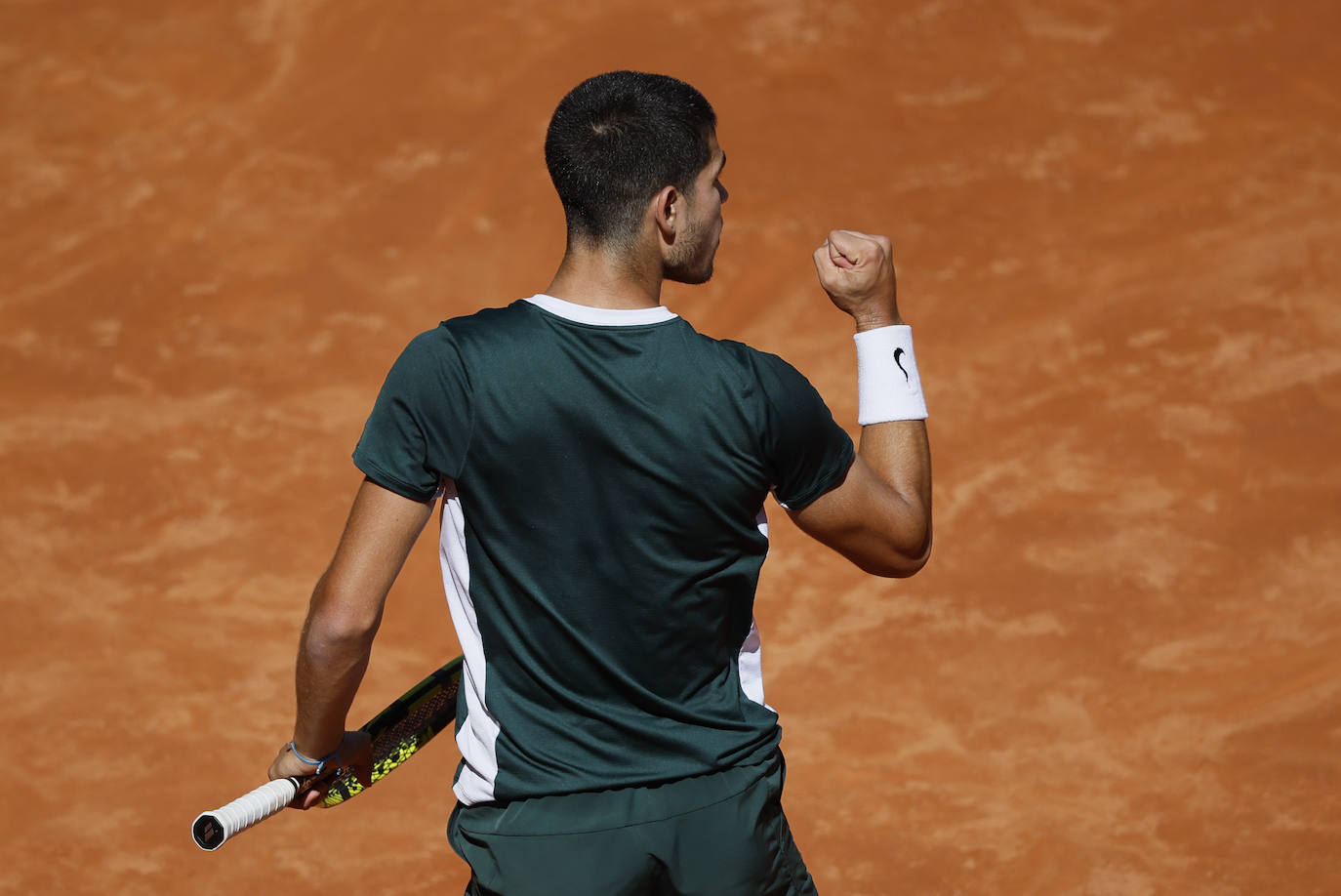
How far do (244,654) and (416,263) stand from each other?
268cm

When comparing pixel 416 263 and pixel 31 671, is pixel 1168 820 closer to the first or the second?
pixel 31 671

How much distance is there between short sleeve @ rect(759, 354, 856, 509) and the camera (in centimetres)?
185

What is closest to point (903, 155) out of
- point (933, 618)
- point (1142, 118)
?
point (1142, 118)

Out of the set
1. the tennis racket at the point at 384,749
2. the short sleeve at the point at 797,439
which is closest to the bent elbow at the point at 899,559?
the short sleeve at the point at 797,439

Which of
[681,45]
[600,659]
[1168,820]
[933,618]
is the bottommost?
[1168,820]

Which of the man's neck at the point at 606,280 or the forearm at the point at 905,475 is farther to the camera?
the forearm at the point at 905,475

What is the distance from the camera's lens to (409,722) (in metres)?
2.64

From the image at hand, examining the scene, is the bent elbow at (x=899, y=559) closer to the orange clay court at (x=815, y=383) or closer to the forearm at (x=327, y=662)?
the forearm at (x=327, y=662)

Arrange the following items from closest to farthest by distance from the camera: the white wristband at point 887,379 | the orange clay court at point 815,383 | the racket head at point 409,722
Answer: the white wristband at point 887,379, the racket head at point 409,722, the orange clay court at point 815,383

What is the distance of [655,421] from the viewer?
1.79 meters

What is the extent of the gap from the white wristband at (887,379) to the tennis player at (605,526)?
0.19 metres

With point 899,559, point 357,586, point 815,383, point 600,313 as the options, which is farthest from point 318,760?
A: point 815,383

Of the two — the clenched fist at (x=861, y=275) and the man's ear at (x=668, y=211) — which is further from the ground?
the man's ear at (x=668, y=211)

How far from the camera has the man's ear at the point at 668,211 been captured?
1903 mm
